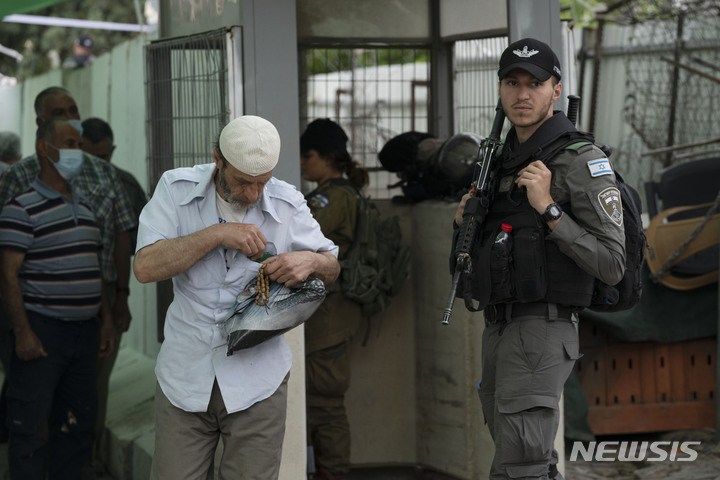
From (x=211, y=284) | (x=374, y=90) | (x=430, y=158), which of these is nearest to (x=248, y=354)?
(x=211, y=284)

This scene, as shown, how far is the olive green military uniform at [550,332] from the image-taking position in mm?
3379

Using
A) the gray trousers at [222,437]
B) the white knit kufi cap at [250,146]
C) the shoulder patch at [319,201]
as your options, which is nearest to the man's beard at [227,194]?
the white knit kufi cap at [250,146]

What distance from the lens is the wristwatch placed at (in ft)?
11.1

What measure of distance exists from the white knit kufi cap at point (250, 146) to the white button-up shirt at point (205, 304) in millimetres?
236

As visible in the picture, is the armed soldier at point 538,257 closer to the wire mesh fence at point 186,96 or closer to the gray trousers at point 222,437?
the gray trousers at point 222,437

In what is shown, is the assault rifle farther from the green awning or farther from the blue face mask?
the green awning

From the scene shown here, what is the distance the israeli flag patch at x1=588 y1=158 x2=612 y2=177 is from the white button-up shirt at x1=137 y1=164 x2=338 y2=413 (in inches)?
40.6

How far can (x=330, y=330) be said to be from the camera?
17.2 ft

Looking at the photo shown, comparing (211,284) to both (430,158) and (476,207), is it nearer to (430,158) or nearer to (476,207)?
(476,207)

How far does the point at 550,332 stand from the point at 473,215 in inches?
19.7

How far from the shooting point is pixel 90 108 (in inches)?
392

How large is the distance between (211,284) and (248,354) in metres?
0.27

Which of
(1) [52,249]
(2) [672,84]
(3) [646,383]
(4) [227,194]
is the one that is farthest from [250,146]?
(2) [672,84]

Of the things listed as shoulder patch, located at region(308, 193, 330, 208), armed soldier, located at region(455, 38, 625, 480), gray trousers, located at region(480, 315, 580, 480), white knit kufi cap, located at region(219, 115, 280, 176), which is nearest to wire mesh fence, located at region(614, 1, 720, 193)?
shoulder patch, located at region(308, 193, 330, 208)
